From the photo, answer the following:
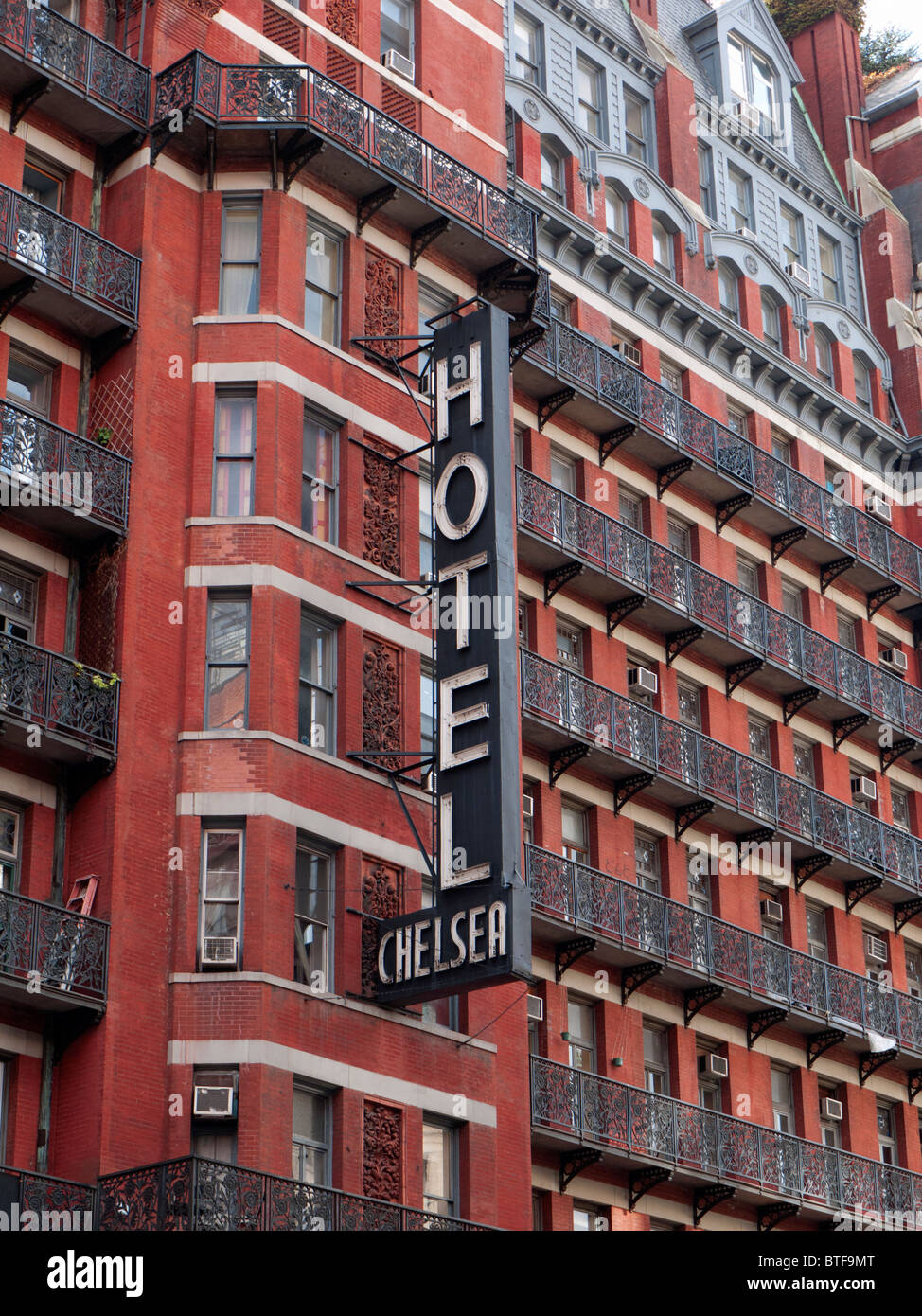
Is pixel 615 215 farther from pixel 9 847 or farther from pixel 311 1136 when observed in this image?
pixel 311 1136

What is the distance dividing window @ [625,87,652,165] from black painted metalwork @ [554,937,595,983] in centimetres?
2042

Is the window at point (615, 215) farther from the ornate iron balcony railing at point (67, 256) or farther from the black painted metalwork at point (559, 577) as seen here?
the ornate iron balcony railing at point (67, 256)

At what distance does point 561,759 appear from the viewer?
39938mm

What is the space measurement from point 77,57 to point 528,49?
51.9 ft

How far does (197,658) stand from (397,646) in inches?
152

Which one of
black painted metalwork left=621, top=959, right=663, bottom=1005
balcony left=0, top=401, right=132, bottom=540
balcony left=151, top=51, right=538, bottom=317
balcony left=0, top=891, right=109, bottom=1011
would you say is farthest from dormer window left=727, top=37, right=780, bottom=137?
balcony left=0, top=891, right=109, bottom=1011

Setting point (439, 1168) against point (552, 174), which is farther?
point (552, 174)

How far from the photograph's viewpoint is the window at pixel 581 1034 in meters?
38.6

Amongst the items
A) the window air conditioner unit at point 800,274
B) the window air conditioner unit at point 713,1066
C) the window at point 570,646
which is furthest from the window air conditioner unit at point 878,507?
the window air conditioner unit at point 713,1066

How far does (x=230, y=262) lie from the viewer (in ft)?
116

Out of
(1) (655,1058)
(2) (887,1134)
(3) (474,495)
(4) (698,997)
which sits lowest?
(2) (887,1134)

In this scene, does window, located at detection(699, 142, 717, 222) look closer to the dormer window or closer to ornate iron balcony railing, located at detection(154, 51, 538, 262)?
the dormer window

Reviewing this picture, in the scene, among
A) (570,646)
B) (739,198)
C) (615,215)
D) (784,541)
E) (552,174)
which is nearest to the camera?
(570,646)

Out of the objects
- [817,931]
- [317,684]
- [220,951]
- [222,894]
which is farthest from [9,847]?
[817,931]
